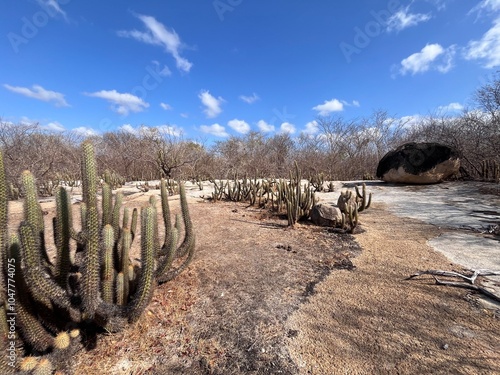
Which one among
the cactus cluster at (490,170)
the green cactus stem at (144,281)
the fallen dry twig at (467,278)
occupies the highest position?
the cactus cluster at (490,170)

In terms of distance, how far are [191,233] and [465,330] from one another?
2.64 meters

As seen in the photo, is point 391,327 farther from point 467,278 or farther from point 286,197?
point 286,197

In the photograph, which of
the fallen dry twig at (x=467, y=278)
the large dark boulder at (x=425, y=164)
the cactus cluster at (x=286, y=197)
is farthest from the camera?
the large dark boulder at (x=425, y=164)

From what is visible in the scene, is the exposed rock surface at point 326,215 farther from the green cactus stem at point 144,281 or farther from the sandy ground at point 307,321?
the green cactus stem at point 144,281

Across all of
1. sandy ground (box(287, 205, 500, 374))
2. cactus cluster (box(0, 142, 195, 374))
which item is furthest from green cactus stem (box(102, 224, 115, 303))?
sandy ground (box(287, 205, 500, 374))

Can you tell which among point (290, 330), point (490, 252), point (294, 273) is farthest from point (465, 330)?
point (490, 252)

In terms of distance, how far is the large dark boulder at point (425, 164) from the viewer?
31.6 feet

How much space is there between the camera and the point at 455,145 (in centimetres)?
1071

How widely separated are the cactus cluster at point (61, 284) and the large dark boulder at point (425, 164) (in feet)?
34.1

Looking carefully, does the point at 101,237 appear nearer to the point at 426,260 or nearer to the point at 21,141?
the point at 426,260

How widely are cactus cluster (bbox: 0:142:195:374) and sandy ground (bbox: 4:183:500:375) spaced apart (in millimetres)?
227

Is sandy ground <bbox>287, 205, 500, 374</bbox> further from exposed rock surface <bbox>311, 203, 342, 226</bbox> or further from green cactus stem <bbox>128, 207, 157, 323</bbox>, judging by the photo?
exposed rock surface <bbox>311, 203, 342, 226</bbox>

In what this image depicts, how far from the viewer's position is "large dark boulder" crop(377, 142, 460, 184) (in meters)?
9.62

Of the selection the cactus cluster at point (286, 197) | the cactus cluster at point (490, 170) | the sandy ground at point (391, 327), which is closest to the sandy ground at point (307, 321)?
the sandy ground at point (391, 327)
